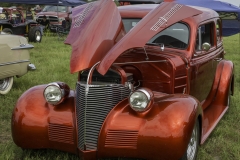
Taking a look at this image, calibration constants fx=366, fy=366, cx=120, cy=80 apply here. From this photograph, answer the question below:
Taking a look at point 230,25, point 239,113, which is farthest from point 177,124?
point 230,25

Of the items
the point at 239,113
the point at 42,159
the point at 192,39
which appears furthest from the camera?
the point at 239,113

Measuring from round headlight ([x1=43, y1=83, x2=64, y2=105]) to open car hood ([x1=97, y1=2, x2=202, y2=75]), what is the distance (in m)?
0.50

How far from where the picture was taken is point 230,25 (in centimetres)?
1309

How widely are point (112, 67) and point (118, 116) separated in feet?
1.66

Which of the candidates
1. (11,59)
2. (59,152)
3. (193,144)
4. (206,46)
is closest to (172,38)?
(206,46)

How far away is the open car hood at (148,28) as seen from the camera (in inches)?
127

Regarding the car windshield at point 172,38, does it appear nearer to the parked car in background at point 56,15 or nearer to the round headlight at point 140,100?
the round headlight at point 140,100

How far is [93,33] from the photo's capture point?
353 centimetres

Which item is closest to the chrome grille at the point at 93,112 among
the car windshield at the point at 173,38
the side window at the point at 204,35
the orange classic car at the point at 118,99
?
the orange classic car at the point at 118,99

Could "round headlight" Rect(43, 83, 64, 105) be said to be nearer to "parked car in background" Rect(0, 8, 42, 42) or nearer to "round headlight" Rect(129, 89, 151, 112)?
"round headlight" Rect(129, 89, 151, 112)

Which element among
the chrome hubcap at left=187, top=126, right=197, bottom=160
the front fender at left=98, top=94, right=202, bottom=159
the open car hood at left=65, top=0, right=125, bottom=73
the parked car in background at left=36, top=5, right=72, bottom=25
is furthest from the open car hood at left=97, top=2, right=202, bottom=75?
the parked car in background at left=36, top=5, right=72, bottom=25

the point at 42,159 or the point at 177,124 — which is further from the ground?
the point at 177,124

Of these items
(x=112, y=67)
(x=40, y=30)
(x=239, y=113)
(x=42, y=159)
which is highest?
(x=112, y=67)

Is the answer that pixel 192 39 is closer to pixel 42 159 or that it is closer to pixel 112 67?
pixel 112 67
